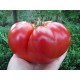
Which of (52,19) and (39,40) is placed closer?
(39,40)

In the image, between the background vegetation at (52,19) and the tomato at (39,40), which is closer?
the tomato at (39,40)

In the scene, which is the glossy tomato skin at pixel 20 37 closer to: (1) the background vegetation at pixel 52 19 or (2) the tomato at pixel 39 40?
(2) the tomato at pixel 39 40

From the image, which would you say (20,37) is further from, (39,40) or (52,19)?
(52,19)

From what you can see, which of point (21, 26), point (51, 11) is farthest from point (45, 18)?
point (21, 26)

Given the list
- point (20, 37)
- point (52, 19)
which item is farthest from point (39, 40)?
point (52, 19)

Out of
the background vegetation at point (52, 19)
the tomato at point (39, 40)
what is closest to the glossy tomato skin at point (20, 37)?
the tomato at point (39, 40)

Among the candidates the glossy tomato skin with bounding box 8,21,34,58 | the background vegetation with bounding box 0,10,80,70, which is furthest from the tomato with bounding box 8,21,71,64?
the background vegetation with bounding box 0,10,80,70
